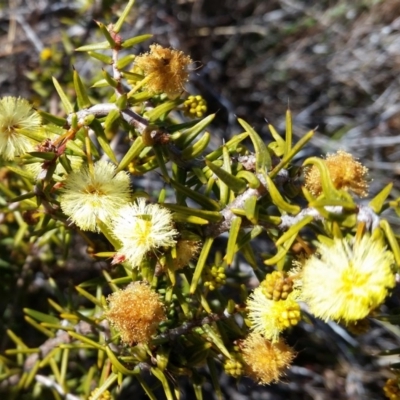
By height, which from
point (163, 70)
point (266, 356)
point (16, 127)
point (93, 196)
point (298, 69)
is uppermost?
point (163, 70)

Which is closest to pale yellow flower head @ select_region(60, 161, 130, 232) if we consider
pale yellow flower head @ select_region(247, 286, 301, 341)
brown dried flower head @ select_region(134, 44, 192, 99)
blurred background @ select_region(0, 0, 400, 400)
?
brown dried flower head @ select_region(134, 44, 192, 99)

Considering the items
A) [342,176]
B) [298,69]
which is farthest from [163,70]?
[298,69]

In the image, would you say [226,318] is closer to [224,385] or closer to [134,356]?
[134,356]


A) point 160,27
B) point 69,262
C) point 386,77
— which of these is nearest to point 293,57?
point 386,77

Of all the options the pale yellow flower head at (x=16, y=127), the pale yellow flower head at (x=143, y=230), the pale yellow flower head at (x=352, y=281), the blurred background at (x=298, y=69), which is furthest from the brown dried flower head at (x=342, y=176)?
the blurred background at (x=298, y=69)

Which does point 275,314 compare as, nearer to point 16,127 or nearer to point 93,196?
point 93,196

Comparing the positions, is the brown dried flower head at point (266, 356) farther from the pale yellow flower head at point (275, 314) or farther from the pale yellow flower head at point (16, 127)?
the pale yellow flower head at point (16, 127)
